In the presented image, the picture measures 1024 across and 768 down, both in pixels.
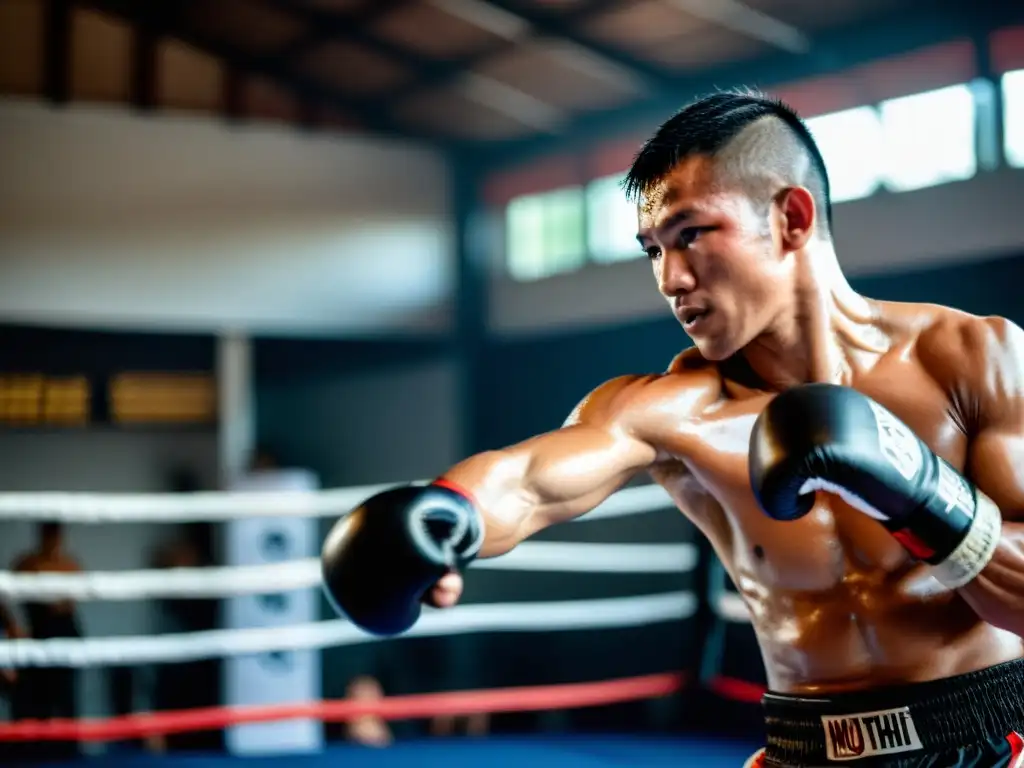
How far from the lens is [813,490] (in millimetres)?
1023

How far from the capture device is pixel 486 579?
20.2 feet

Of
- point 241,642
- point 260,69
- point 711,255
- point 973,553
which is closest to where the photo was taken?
point 973,553

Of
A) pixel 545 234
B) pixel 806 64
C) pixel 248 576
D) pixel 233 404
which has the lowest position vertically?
pixel 248 576

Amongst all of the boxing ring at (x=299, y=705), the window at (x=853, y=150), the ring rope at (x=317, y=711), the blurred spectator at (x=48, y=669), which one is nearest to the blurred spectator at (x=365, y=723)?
the blurred spectator at (x=48, y=669)

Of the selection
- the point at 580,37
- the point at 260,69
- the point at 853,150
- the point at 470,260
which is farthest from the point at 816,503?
the point at 260,69

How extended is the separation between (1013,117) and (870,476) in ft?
14.7

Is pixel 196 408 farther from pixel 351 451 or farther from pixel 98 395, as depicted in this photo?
pixel 351 451

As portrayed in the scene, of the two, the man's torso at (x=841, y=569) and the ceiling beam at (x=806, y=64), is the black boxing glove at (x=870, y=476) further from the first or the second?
the ceiling beam at (x=806, y=64)

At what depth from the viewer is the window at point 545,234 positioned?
273 inches

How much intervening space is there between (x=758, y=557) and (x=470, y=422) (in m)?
6.30

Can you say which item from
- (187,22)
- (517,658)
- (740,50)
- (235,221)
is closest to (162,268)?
(235,221)

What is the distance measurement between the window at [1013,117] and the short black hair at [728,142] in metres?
4.11

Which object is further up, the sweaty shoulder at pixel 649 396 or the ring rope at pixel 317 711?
the sweaty shoulder at pixel 649 396

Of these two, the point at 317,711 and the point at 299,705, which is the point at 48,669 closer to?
the point at 299,705
